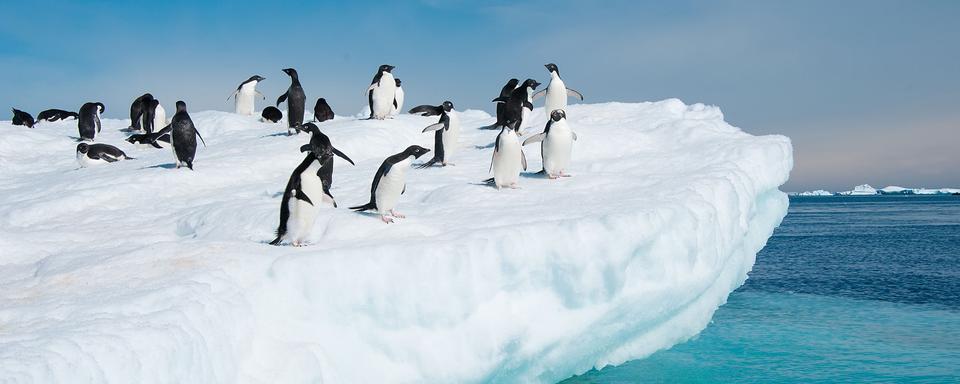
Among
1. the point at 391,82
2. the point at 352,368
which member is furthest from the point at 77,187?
the point at 352,368

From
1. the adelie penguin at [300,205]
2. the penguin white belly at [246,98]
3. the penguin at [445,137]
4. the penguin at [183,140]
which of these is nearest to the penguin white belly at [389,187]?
the adelie penguin at [300,205]

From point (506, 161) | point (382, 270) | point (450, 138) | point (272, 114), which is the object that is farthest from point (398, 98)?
point (382, 270)

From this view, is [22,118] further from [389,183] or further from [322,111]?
[389,183]

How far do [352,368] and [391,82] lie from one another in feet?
39.0

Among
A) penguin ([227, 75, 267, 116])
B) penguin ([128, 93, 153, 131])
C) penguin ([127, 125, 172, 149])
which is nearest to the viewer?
penguin ([127, 125, 172, 149])

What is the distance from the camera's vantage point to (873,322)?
48.7ft

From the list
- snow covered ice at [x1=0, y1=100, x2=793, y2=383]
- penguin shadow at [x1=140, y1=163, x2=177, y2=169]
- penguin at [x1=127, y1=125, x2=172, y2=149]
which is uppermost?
penguin at [x1=127, y1=125, x2=172, y2=149]

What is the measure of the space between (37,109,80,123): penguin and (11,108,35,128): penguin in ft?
4.72

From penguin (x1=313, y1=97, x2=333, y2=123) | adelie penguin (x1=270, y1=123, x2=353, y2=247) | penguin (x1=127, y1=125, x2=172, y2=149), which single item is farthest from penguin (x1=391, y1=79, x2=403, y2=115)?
adelie penguin (x1=270, y1=123, x2=353, y2=247)

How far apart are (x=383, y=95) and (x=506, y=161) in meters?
7.71

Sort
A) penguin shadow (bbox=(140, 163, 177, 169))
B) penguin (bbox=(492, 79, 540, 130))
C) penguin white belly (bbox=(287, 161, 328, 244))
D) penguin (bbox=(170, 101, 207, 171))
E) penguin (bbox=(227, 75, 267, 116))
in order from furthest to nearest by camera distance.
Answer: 1. penguin (bbox=(227, 75, 267, 116))
2. penguin (bbox=(492, 79, 540, 130))
3. penguin shadow (bbox=(140, 163, 177, 169))
4. penguin (bbox=(170, 101, 207, 171))
5. penguin white belly (bbox=(287, 161, 328, 244))

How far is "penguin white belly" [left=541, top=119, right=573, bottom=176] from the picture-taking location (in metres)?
10.4

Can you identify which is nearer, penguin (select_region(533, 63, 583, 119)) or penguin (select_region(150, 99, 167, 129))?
penguin (select_region(533, 63, 583, 119))

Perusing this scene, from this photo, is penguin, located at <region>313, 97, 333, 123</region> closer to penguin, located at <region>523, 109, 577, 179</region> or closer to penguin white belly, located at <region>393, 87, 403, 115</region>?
penguin white belly, located at <region>393, 87, 403, 115</region>
